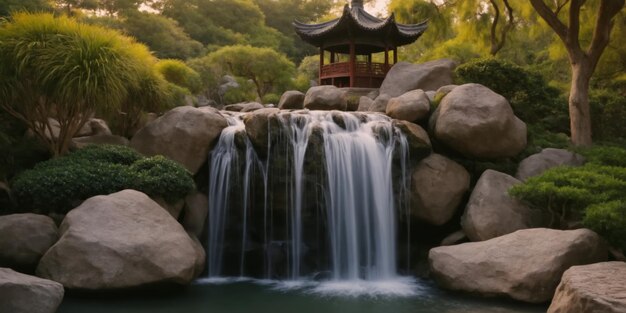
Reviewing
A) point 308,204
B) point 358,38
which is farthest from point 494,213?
point 358,38

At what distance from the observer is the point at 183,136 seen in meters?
11.2

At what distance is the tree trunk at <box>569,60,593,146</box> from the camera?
1434 cm

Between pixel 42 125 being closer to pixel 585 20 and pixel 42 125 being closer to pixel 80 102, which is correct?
pixel 80 102

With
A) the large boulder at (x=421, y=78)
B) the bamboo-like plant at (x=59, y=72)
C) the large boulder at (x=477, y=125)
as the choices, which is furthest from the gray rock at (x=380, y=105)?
the bamboo-like plant at (x=59, y=72)

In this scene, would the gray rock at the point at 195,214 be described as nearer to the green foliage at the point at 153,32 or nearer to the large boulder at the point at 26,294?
the large boulder at the point at 26,294

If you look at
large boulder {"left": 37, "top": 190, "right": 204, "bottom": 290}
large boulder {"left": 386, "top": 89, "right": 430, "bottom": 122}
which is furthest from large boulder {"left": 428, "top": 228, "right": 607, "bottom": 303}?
large boulder {"left": 37, "top": 190, "right": 204, "bottom": 290}

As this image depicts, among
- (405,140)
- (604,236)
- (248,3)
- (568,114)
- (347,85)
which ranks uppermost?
(248,3)

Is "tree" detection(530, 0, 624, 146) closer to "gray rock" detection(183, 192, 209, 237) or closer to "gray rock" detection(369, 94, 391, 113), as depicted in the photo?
"gray rock" detection(369, 94, 391, 113)

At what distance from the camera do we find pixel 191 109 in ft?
38.1

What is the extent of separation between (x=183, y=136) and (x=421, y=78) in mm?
9581

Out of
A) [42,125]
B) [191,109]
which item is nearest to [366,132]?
[191,109]

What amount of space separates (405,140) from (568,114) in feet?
22.8

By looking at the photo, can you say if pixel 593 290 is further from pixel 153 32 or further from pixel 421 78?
pixel 153 32

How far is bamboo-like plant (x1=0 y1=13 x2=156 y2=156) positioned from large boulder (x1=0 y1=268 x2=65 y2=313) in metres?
4.29
